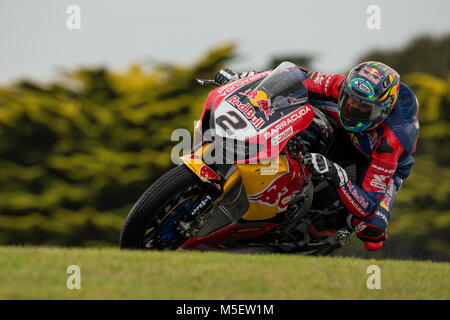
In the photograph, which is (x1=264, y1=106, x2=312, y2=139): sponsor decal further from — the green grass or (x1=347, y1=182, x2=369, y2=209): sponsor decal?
the green grass

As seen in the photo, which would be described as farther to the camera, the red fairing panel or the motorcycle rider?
the red fairing panel

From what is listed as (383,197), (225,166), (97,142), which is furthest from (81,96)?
(383,197)

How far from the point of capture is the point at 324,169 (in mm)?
3801

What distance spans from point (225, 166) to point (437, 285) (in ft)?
5.40

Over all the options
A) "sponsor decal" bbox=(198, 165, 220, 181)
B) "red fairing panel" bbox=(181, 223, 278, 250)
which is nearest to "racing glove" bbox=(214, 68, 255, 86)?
"sponsor decal" bbox=(198, 165, 220, 181)

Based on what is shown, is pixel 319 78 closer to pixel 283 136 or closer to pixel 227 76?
pixel 227 76

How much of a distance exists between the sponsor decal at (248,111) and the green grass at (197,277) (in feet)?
3.05

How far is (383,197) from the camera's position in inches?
170

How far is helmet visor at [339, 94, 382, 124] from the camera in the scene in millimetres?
3938

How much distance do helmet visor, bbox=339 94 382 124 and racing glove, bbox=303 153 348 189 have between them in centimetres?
38

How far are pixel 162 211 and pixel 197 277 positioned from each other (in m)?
0.78

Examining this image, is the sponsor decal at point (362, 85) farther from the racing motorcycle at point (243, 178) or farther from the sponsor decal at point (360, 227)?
the sponsor decal at point (360, 227)

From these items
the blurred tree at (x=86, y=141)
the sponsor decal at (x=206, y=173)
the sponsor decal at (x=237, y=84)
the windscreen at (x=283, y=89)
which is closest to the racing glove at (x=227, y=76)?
the sponsor decal at (x=237, y=84)
